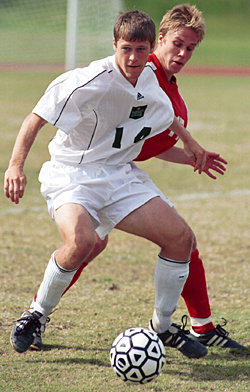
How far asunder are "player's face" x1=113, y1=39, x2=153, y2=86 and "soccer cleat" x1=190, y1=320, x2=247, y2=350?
6.20 feet

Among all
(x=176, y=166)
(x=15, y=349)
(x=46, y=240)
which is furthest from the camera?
(x=176, y=166)

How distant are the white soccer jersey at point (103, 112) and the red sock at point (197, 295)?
36.9 inches

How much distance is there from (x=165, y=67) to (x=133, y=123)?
24.5 inches

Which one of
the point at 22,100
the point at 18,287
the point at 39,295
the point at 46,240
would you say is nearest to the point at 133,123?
the point at 39,295

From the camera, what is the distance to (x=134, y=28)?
9.70 feet

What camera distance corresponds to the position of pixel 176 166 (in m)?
8.98

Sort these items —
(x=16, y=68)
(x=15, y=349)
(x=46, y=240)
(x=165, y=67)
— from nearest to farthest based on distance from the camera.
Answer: (x=15, y=349) < (x=165, y=67) < (x=46, y=240) < (x=16, y=68)

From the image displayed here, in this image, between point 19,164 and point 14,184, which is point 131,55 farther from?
point 14,184

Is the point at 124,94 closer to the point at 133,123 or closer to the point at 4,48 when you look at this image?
the point at 133,123

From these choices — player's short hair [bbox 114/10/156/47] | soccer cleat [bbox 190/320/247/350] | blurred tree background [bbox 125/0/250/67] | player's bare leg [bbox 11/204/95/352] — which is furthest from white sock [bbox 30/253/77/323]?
blurred tree background [bbox 125/0/250/67]

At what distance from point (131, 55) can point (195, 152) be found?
35.3 inches

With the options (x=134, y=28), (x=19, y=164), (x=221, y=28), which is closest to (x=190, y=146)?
(x=134, y=28)

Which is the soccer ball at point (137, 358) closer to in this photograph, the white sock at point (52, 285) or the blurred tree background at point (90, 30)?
the white sock at point (52, 285)

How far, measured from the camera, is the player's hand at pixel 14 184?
9.29 feet
